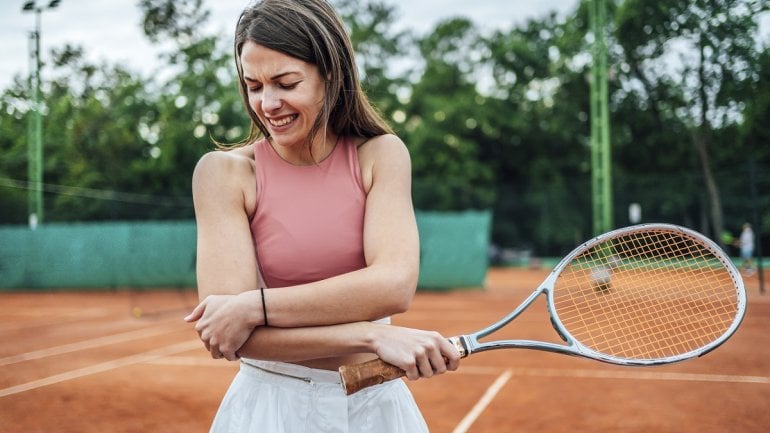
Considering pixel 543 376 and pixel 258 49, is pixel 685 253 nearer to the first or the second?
pixel 258 49

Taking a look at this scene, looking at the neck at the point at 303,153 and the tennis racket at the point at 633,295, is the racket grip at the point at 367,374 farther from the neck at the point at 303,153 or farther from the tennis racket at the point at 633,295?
the neck at the point at 303,153

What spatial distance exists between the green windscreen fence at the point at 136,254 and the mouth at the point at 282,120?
13.7 meters

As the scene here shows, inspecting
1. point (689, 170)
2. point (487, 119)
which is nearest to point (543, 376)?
point (689, 170)

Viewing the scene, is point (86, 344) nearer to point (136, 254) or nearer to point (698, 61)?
point (136, 254)

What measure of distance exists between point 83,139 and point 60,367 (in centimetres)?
1707

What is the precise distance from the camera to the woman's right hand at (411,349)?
145 centimetres

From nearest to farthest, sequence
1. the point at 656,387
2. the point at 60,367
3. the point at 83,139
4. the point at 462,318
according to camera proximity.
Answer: the point at 656,387 < the point at 60,367 < the point at 462,318 < the point at 83,139

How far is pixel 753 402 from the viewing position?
5547 millimetres

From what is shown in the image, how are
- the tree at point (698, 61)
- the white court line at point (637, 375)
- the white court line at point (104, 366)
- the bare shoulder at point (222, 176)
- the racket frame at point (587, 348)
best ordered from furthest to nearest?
the tree at point (698, 61)
the white court line at point (104, 366)
the white court line at point (637, 375)
the racket frame at point (587, 348)
the bare shoulder at point (222, 176)

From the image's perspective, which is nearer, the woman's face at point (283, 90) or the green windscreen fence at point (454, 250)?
the woman's face at point (283, 90)

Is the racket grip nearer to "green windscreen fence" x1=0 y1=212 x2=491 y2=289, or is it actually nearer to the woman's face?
the woman's face

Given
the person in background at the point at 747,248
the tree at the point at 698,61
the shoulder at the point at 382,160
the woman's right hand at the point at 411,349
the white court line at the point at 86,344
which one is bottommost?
the white court line at the point at 86,344

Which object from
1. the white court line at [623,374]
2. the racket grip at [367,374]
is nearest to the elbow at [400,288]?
the racket grip at [367,374]

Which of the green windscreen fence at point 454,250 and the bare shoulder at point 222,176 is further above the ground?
the bare shoulder at point 222,176
